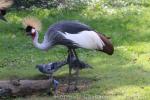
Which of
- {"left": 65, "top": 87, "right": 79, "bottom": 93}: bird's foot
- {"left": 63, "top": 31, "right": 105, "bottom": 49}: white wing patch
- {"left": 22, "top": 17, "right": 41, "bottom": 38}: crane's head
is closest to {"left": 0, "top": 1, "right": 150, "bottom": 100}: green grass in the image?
{"left": 65, "top": 87, "right": 79, "bottom": 93}: bird's foot

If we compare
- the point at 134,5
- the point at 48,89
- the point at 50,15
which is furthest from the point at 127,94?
the point at 134,5

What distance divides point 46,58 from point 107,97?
10.6 feet

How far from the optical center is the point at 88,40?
894 cm

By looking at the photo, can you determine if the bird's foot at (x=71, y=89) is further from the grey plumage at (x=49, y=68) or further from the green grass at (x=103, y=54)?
the grey plumage at (x=49, y=68)

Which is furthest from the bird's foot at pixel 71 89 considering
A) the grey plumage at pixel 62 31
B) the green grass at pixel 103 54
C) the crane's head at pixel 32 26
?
the crane's head at pixel 32 26

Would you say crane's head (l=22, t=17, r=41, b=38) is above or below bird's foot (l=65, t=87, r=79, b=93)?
above

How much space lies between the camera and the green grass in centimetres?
897

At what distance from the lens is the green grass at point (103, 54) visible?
29.4 ft

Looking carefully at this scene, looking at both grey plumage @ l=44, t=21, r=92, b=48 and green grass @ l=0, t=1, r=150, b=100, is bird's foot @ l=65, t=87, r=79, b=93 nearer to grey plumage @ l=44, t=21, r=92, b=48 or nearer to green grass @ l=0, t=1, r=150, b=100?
green grass @ l=0, t=1, r=150, b=100

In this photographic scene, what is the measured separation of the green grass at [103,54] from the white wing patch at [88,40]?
0.75m

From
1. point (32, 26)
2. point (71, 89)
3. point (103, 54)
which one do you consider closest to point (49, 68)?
point (71, 89)

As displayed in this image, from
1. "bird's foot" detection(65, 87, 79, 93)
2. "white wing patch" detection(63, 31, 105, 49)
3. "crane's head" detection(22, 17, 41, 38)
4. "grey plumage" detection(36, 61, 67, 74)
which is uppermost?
"crane's head" detection(22, 17, 41, 38)

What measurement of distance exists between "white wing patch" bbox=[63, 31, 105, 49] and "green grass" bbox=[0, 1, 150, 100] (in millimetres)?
748

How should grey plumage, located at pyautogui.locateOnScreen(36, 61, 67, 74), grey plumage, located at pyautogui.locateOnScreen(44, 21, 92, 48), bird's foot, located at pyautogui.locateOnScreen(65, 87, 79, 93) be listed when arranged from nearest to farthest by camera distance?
1. grey plumage, located at pyautogui.locateOnScreen(44, 21, 92, 48)
2. bird's foot, located at pyautogui.locateOnScreen(65, 87, 79, 93)
3. grey plumage, located at pyautogui.locateOnScreen(36, 61, 67, 74)
